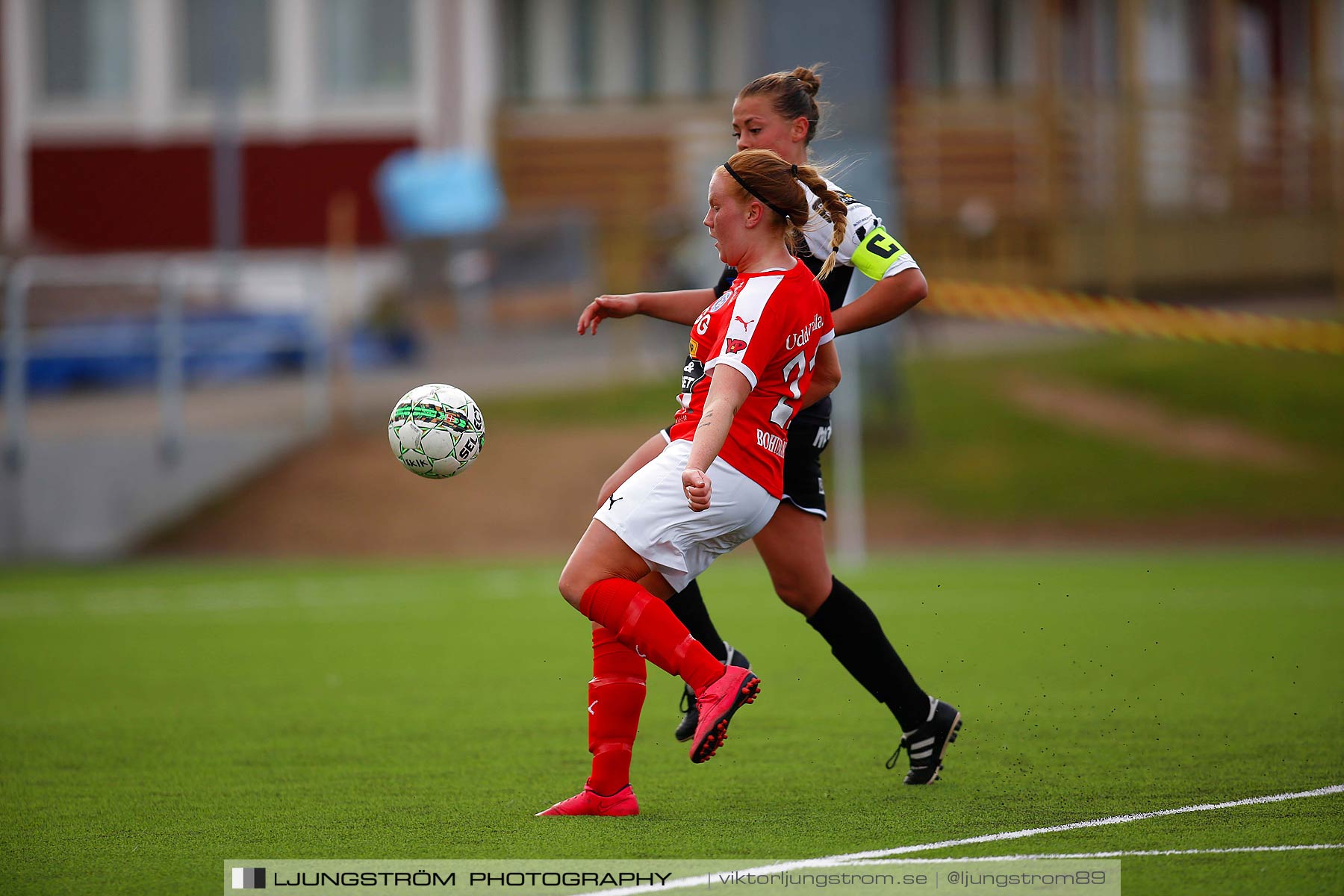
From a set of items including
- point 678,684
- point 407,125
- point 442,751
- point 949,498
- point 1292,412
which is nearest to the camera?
point 442,751

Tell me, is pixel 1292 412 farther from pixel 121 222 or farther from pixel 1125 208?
pixel 121 222

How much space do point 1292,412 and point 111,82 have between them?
17.5m

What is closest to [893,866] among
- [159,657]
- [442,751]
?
[442,751]

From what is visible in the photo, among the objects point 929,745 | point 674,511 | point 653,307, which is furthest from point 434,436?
point 929,745

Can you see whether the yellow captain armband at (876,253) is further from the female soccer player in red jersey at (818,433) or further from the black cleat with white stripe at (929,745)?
the black cleat with white stripe at (929,745)

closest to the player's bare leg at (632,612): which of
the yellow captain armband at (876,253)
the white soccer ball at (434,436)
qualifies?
the white soccer ball at (434,436)

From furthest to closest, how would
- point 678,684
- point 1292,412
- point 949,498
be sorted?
point 1292,412, point 949,498, point 678,684

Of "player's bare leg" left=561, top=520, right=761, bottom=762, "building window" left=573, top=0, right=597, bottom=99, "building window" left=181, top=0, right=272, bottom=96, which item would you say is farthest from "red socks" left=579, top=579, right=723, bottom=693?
"building window" left=181, top=0, right=272, bottom=96

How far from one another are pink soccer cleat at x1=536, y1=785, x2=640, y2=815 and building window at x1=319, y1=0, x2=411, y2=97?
2177 centimetres

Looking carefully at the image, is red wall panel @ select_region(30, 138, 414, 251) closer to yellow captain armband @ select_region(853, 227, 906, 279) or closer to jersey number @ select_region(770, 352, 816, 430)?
yellow captain armband @ select_region(853, 227, 906, 279)

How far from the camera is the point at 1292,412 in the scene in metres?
17.9

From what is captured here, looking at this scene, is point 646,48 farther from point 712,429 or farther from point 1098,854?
point 1098,854

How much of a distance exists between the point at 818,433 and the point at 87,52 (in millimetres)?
23203

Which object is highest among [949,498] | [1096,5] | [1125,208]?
[1096,5]
